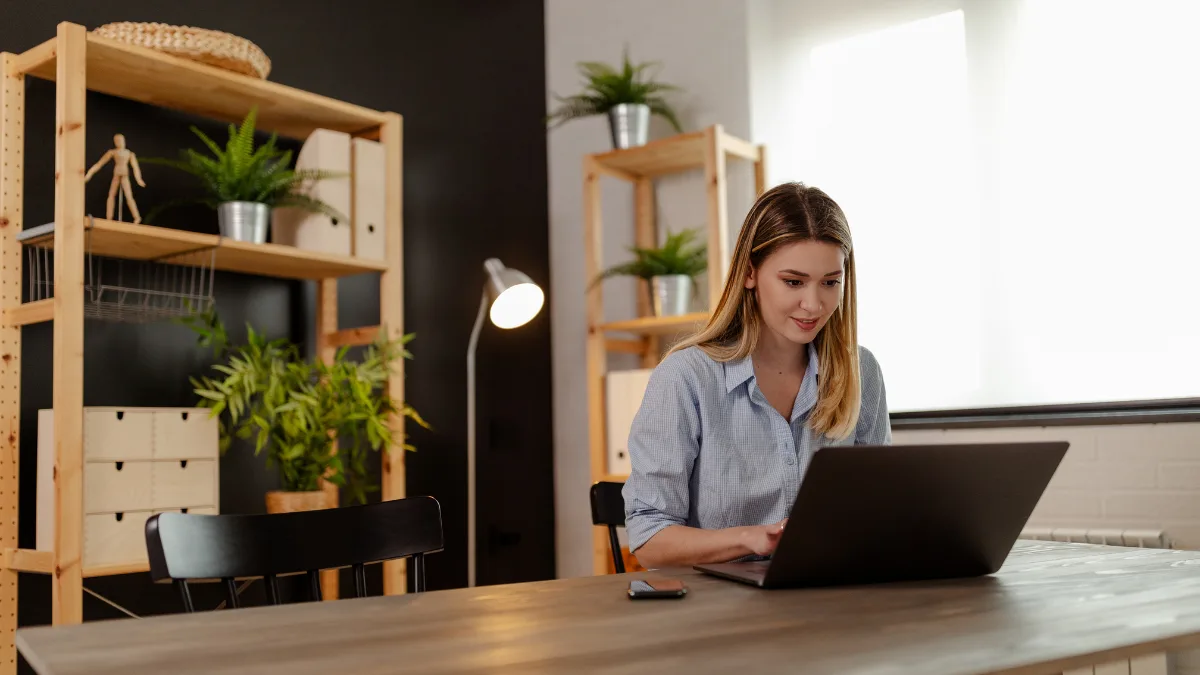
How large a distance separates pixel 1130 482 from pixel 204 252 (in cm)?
232

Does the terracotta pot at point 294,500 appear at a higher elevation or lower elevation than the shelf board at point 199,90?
lower

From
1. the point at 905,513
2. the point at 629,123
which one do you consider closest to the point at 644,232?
the point at 629,123

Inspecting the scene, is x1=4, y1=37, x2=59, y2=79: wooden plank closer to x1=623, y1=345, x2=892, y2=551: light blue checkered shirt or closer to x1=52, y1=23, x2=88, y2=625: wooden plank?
x1=52, y1=23, x2=88, y2=625: wooden plank

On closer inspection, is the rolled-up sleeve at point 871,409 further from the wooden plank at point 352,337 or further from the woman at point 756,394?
the wooden plank at point 352,337

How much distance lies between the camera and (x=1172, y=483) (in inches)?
98.0

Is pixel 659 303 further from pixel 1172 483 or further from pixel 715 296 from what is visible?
pixel 1172 483

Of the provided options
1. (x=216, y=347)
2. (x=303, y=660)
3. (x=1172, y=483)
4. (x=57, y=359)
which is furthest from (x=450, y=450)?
(x=303, y=660)

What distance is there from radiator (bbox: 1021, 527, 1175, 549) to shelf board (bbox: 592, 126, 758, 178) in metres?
1.36

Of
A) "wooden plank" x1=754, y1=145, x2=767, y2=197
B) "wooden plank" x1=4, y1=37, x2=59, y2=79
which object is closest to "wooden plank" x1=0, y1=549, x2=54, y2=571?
"wooden plank" x1=4, y1=37, x2=59, y2=79

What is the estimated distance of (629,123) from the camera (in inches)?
131

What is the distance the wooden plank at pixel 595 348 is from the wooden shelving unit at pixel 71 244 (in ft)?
2.23

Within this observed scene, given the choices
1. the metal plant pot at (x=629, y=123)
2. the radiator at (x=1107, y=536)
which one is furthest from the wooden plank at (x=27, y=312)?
the radiator at (x=1107, y=536)

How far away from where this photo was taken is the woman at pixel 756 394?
1601 mm

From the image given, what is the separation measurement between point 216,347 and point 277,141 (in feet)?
2.35
